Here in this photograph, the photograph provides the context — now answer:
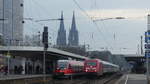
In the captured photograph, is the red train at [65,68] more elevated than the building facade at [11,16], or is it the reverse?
the building facade at [11,16]

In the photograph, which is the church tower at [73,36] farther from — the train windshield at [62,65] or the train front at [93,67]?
the train windshield at [62,65]

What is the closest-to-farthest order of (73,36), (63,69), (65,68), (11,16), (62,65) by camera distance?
(11,16) → (65,68) → (63,69) → (62,65) → (73,36)

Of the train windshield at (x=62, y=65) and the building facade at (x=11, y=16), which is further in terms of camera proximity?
the train windshield at (x=62, y=65)

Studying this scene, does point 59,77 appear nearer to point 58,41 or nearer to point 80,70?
point 80,70

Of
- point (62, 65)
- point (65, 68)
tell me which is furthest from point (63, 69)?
point (62, 65)

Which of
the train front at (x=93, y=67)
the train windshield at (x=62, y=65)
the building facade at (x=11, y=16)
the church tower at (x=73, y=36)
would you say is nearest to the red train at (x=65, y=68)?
the train windshield at (x=62, y=65)

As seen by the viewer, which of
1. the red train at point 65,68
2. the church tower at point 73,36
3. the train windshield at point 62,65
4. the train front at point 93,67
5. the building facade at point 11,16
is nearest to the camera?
the building facade at point 11,16

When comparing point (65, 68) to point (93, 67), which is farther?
point (93, 67)

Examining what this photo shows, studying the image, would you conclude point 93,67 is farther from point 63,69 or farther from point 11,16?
point 11,16

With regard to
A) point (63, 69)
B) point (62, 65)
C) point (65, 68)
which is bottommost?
point (63, 69)

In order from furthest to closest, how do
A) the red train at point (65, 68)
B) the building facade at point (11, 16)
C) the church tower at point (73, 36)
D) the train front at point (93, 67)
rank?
1. the church tower at point (73, 36)
2. the train front at point (93, 67)
3. the red train at point (65, 68)
4. the building facade at point (11, 16)

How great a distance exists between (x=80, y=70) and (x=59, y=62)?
964 centimetres

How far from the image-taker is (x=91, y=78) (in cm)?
6028

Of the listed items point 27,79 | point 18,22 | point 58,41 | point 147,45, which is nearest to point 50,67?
point 58,41
